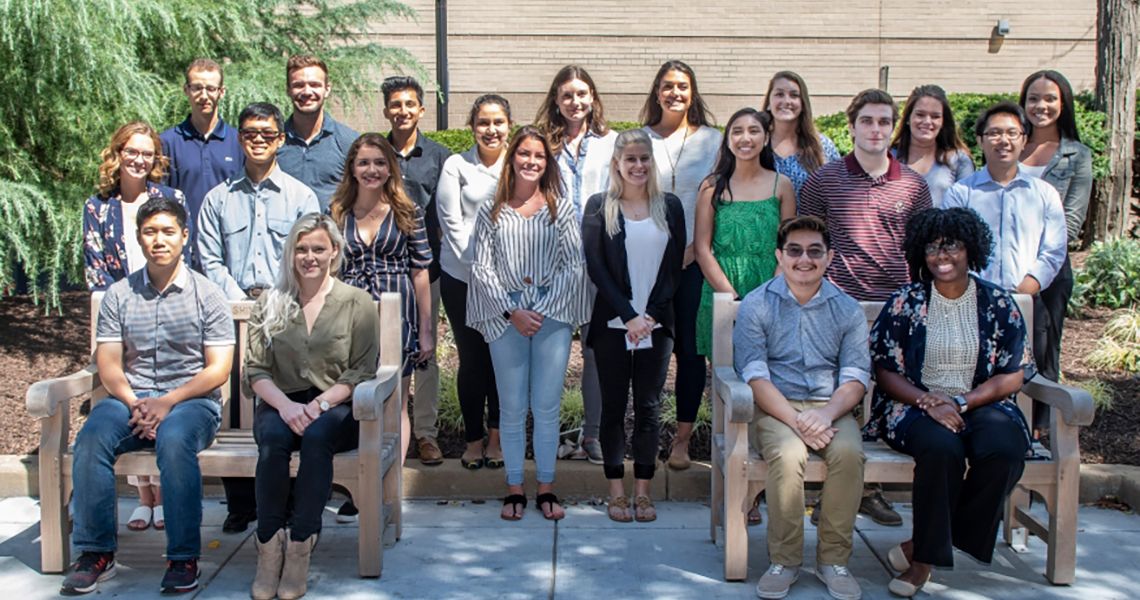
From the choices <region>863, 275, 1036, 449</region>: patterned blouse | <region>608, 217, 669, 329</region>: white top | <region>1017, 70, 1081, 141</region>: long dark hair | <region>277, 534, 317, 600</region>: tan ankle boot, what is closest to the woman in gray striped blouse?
<region>608, 217, 669, 329</region>: white top

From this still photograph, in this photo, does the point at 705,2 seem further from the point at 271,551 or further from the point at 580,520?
the point at 271,551

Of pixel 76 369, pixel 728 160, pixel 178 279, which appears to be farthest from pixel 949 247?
pixel 76 369

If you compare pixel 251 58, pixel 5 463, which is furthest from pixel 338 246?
pixel 251 58

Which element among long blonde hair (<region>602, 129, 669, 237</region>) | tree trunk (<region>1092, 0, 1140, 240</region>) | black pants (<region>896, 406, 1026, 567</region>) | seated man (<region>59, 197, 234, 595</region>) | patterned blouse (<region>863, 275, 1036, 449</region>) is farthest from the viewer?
tree trunk (<region>1092, 0, 1140, 240</region>)

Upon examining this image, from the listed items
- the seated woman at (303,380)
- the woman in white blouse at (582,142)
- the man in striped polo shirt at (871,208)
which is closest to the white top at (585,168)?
the woman in white blouse at (582,142)

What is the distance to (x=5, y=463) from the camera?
241 inches

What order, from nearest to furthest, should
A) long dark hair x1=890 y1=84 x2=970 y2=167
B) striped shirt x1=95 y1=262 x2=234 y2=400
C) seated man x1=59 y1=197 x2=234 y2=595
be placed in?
seated man x1=59 y1=197 x2=234 y2=595
striped shirt x1=95 y1=262 x2=234 y2=400
long dark hair x1=890 y1=84 x2=970 y2=167

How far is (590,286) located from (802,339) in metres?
1.15

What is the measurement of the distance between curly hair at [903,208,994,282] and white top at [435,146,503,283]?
6.85 ft

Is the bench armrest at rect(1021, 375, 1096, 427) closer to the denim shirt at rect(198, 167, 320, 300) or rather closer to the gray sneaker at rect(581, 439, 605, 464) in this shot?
the gray sneaker at rect(581, 439, 605, 464)

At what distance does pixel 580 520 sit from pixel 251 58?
17.9ft

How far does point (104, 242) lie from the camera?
223 inches

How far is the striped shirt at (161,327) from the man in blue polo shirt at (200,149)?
3.18 feet

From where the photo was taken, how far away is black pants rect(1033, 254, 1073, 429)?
6.01 metres
